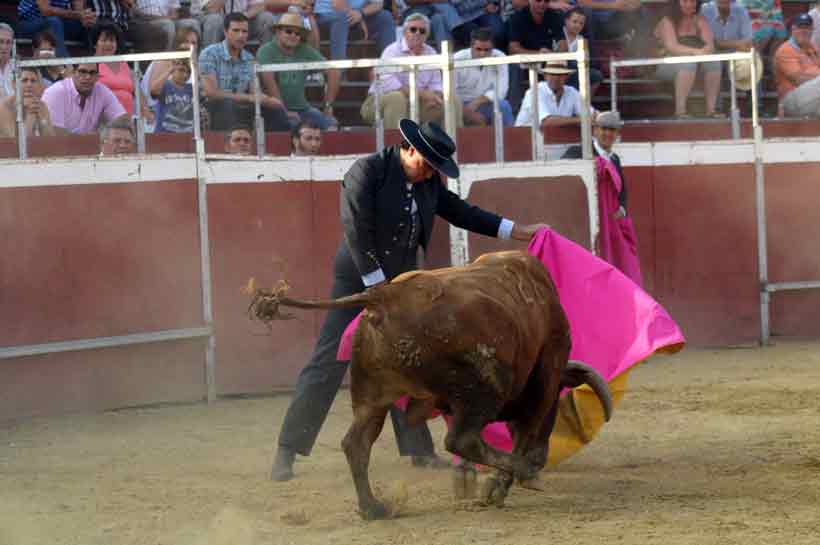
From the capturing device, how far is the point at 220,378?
885 centimetres

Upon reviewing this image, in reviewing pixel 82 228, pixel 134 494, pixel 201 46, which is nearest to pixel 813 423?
pixel 134 494

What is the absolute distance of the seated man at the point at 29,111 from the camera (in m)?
9.69

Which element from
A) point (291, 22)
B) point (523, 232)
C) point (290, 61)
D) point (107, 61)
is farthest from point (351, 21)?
point (523, 232)

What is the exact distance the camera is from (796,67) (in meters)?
13.7

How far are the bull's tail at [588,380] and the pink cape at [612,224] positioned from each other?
3.89 m

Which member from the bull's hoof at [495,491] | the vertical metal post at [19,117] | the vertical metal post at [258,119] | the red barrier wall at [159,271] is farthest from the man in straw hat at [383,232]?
the vertical metal post at [258,119]

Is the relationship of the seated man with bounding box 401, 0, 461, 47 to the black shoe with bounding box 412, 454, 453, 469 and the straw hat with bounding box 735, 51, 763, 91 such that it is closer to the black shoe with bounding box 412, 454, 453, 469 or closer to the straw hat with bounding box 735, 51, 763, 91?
the straw hat with bounding box 735, 51, 763, 91

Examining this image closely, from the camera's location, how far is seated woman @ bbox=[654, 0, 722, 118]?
43.8 feet

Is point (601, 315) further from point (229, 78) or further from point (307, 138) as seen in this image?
point (229, 78)

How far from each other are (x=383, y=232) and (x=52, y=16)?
591 cm

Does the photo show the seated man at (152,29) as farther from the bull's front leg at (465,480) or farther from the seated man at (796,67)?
the bull's front leg at (465,480)

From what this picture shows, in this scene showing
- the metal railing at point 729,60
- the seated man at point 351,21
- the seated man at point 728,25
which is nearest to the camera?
the metal railing at point 729,60

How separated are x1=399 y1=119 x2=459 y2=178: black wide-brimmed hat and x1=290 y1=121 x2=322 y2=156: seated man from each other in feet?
13.6

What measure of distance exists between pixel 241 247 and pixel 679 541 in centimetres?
476
